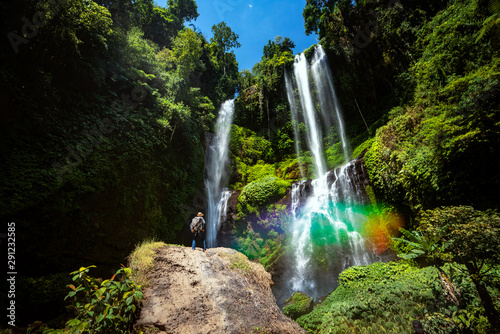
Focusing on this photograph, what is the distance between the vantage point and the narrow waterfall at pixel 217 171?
15102mm

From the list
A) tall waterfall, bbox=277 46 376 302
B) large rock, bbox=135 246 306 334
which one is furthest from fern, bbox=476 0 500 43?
large rock, bbox=135 246 306 334

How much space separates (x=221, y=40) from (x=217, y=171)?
19663 mm

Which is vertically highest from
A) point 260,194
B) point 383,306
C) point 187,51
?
point 187,51

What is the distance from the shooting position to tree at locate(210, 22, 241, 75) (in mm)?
26344

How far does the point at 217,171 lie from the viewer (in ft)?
60.6

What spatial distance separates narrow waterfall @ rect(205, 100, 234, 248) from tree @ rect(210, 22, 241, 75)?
8569mm

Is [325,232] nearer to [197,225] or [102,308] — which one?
[197,225]

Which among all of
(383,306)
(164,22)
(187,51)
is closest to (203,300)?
(383,306)

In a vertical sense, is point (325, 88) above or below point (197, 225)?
above

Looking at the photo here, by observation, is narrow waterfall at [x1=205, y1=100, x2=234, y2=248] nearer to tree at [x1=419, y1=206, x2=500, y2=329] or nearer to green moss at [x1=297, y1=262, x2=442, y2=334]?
green moss at [x1=297, y1=262, x2=442, y2=334]

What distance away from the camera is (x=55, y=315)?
4.89 meters

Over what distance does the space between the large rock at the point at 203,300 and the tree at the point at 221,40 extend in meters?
27.3

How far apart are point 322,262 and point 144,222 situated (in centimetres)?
848

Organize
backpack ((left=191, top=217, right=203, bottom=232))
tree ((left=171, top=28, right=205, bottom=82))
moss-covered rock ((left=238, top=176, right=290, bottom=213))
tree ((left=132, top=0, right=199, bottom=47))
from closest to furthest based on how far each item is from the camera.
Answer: backpack ((left=191, top=217, right=203, bottom=232)), moss-covered rock ((left=238, top=176, right=290, bottom=213)), tree ((left=171, top=28, right=205, bottom=82)), tree ((left=132, top=0, right=199, bottom=47))
